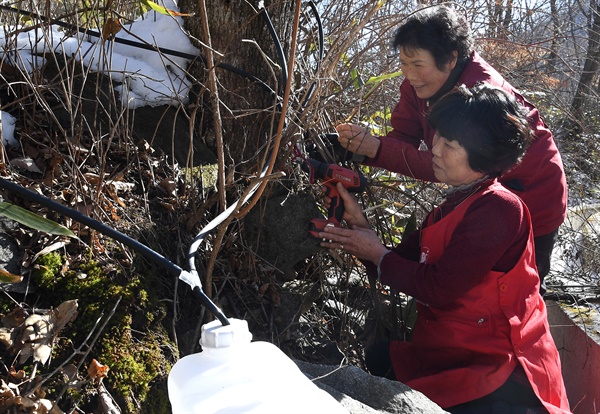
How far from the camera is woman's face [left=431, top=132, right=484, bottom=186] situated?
8.79ft

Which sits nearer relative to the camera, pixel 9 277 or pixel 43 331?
pixel 9 277

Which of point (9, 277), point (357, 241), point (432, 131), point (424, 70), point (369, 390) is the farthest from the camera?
point (432, 131)

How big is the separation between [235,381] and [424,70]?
2210 millimetres

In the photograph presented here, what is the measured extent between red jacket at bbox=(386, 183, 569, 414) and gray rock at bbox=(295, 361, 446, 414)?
0.32 m

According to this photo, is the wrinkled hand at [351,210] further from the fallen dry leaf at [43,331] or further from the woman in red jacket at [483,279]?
the fallen dry leaf at [43,331]

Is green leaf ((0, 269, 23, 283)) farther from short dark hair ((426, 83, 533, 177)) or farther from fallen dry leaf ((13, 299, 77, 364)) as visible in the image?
short dark hair ((426, 83, 533, 177))

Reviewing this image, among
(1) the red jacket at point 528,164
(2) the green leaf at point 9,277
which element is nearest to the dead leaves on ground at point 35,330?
(2) the green leaf at point 9,277

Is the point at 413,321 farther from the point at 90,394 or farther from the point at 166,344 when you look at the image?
the point at 90,394

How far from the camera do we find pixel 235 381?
125cm

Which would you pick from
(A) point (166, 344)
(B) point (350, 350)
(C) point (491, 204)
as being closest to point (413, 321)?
(B) point (350, 350)

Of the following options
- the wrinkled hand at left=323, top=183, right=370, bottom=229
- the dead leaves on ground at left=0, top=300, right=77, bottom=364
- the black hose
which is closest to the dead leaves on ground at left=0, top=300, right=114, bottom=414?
the dead leaves on ground at left=0, top=300, right=77, bottom=364

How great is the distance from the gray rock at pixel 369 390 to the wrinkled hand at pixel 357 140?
3.79 ft

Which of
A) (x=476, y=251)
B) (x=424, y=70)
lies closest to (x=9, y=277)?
(x=476, y=251)

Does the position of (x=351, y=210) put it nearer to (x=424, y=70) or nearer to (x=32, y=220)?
(x=424, y=70)
